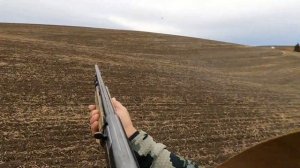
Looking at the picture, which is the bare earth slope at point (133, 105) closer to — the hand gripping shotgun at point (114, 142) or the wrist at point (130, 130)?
the wrist at point (130, 130)

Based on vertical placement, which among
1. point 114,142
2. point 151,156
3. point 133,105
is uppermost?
point 114,142

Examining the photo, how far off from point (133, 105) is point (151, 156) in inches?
337

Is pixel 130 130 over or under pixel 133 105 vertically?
over

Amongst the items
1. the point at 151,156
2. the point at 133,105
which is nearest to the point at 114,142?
the point at 151,156

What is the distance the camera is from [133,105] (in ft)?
34.8

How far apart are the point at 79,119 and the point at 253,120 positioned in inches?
159

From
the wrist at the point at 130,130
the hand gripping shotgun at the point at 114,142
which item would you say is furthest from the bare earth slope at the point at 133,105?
the hand gripping shotgun at the point at 114,142

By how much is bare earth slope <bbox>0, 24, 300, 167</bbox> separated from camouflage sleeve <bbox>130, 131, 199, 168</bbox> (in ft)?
15.4

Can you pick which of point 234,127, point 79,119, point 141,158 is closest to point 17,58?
point 79,119

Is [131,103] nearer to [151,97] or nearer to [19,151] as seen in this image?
[151,97]

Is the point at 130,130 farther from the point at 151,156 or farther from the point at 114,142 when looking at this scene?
the point at 114,142

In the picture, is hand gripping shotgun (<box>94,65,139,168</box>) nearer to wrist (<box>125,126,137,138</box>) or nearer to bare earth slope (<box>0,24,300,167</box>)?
wrist (<box>125,126,137,138</box>)

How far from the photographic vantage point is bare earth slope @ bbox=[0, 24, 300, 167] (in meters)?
7.45

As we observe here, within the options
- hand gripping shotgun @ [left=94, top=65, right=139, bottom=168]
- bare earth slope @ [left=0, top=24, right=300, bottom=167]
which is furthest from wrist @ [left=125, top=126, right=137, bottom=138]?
bare earth slope @ [left=0, top=24, right=300, bottom=167]
